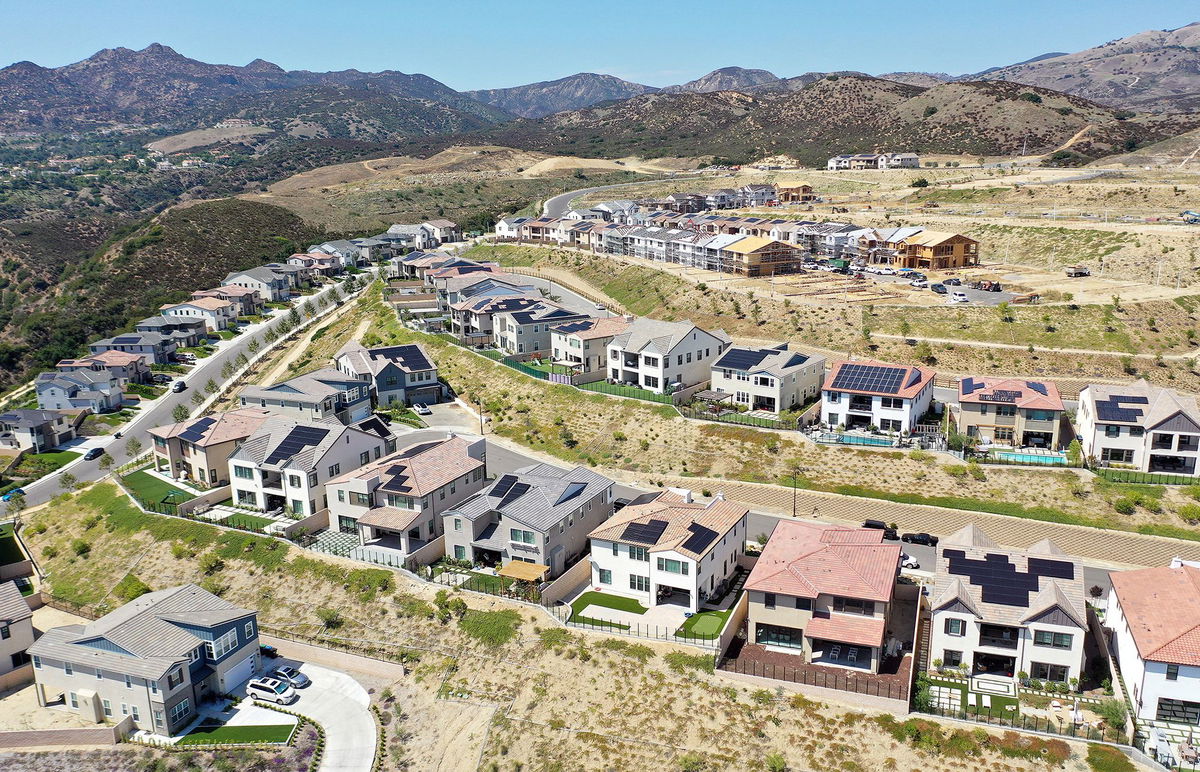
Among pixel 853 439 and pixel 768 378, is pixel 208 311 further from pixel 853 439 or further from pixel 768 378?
pixel 853 439

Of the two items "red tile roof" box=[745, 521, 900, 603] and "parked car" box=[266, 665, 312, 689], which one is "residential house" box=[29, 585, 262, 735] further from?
"red tile roof" box=[745, 521, 900, 603]

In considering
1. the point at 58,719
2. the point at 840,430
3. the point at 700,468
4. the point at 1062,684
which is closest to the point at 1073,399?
the point at 840,430

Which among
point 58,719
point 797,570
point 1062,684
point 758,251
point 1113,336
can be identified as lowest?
point 58,719

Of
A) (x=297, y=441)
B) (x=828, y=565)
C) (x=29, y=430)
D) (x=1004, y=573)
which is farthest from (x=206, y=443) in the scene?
(x=1004, y=573)

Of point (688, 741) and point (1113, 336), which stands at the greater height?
point (1113, 336)

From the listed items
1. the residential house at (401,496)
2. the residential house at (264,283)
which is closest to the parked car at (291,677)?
the residential house at (401,496)

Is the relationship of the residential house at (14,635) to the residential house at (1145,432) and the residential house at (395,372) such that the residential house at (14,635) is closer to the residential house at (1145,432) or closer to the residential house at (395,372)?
the residential house at (395,372)

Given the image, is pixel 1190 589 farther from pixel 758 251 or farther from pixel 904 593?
pixel 758 251

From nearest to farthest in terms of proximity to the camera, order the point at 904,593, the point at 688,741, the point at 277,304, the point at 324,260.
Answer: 1. the point at 688,741
2. the point at 904,593
3. the point at 277,304
4. the point at 324,260

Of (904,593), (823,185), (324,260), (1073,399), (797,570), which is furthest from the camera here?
(823,185)
